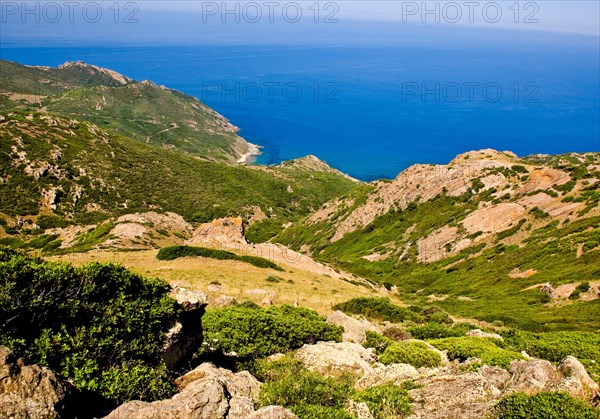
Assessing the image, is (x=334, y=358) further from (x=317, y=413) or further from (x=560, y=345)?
(x=560, y=345)

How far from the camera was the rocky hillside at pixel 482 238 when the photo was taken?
117ft

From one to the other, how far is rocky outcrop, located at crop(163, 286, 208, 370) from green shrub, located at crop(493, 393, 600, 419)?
32.0 feet

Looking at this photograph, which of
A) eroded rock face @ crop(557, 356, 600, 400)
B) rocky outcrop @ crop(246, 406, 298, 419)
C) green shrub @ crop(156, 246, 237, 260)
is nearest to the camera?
rocky outcrop @ crop(246, 406, 298, 419)

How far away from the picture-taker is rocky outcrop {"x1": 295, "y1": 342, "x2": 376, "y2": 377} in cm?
1580

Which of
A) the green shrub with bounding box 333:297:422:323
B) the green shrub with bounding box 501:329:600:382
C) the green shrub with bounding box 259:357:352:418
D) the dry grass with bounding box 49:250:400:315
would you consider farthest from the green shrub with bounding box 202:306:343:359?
the green shrub with bounding box 333:297:422:323

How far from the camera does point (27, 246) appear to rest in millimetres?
58781

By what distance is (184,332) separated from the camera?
13984 millimetres

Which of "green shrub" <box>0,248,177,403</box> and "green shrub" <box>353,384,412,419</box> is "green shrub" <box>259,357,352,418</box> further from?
"green shrub" <box>0,248,177,403</box>

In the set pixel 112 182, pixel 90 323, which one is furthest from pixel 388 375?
pixel 112 182

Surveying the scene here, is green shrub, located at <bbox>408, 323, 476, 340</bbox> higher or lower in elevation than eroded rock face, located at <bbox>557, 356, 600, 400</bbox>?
lower

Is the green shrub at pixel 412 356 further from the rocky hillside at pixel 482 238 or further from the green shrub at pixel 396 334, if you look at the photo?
the rocky hillside at pixel 482 238

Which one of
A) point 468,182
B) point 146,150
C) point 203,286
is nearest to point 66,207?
point 146,150

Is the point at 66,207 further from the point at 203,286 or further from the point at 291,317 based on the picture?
the point at 291,317

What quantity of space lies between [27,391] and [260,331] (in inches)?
430
